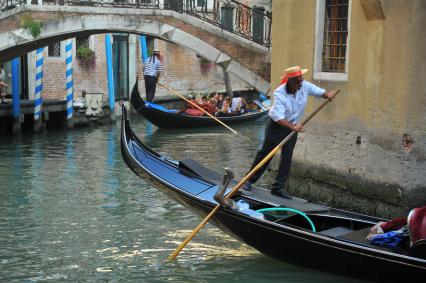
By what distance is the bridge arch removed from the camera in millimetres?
7602

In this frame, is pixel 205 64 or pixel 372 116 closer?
pixel 372 116

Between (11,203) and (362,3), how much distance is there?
8.81 feet

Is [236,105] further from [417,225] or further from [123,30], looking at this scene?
[417,225]

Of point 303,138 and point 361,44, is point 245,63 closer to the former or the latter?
point 303,138

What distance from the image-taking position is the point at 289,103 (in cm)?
392

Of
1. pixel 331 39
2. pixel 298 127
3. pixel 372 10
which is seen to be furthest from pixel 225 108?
pixel 298 127

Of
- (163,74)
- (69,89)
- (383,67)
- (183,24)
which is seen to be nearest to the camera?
(383,67)

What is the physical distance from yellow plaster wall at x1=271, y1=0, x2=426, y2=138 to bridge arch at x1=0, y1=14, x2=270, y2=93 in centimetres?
276

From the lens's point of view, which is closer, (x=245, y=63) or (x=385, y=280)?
(x=385, y=280)

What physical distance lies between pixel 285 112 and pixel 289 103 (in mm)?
58

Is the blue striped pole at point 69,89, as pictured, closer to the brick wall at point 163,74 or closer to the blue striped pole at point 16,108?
the blue striped pole at point 16,108

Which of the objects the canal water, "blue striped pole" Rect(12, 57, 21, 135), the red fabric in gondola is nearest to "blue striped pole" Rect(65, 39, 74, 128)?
"blue striped pole" Rect(12, 57, 21, 135)

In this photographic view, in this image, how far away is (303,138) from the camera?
4.92 meters

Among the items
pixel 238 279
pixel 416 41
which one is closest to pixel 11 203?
pixel 238 279
